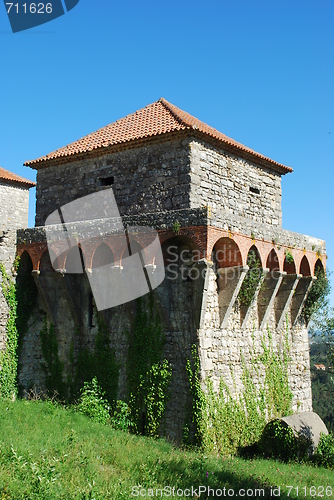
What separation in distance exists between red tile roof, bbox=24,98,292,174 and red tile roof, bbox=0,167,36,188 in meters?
7.08

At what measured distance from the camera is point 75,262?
42.7 feet

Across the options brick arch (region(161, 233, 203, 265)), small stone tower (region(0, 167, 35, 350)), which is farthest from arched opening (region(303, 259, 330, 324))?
small stone tower (region(0, 167, 35, 350))

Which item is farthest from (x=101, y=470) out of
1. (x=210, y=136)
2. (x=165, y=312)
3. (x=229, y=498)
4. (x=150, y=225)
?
(x=210, y=136)

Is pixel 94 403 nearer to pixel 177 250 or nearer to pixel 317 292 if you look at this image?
pixel 177 250

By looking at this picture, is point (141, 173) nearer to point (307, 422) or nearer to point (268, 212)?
point (268, 212)

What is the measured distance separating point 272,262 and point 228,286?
215cm

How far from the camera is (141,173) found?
520 inches

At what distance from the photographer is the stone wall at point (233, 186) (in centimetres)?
1263

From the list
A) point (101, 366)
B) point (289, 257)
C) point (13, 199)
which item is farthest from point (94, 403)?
point (13, 199)

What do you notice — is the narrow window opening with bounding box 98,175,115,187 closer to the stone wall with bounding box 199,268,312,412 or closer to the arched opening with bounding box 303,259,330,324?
the stone wall with bounding box 199,268,312,412

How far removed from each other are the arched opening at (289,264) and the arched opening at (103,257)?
4.86m

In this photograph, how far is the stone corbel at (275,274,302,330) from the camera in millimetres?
14250

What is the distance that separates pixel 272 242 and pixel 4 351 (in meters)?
7.49

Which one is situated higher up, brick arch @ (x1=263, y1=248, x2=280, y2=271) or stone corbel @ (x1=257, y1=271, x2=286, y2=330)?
A: brick arch @ (x1=263, y1=248, x2=280, y2=271)
